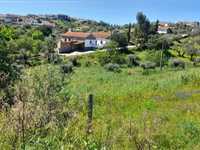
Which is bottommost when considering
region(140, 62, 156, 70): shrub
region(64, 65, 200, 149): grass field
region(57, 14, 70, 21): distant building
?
region(140, 62, 156, 70): shrub

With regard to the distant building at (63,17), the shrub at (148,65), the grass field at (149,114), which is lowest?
the shrub at (148,65)

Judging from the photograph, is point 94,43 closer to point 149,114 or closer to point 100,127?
point 149,114

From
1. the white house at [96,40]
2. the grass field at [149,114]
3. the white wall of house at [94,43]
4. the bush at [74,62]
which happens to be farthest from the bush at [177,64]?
the white wall of house at [94,43]

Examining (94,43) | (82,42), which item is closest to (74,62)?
(82,42)

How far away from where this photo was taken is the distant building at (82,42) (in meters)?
60.2

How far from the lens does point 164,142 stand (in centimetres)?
828

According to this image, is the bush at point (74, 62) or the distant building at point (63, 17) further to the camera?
the distant building at point (63, 17)

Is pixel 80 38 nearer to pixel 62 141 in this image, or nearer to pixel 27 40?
pixel 27 40

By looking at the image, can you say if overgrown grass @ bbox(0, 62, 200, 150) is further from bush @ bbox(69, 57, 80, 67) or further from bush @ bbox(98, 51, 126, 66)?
bush @ bbox(98, 51, 126, 66)

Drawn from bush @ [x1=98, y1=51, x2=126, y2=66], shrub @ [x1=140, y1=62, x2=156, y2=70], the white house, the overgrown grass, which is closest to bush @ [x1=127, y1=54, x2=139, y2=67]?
bush @ [x1=98, y1=51, x2=126, y2=66]

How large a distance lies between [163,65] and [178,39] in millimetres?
24041

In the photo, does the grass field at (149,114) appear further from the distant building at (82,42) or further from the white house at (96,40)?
the white house at (96,40)

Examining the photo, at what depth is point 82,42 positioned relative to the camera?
6706cm

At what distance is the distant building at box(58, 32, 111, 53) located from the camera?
6020 centimetres
